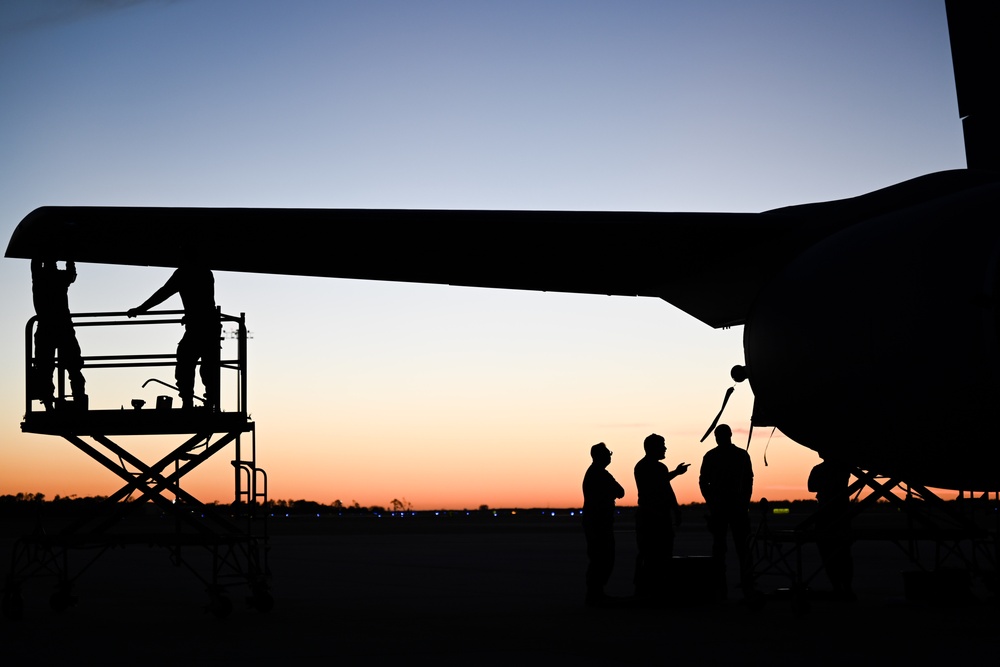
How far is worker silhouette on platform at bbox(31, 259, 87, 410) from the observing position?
41.2 ft

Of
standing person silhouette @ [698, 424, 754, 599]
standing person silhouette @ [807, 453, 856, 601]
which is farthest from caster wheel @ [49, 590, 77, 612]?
standing person silhouette @ [807, 453, 856, 601]

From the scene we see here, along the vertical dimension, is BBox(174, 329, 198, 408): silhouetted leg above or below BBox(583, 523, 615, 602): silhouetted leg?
above

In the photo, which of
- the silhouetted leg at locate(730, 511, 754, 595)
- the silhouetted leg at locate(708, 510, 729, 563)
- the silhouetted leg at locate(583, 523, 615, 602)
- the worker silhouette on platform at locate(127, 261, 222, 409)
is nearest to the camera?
the silhouetted leg at locate(730, 511, 754, 595)


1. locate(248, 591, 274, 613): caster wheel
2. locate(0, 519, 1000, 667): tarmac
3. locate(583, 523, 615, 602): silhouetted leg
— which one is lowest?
locate(0, 519, 1000, 667): tarmac

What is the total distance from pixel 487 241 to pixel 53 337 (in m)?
4.95

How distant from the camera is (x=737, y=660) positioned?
27.4 feet

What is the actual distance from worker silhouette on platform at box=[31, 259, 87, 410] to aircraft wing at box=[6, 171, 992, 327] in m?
0.43

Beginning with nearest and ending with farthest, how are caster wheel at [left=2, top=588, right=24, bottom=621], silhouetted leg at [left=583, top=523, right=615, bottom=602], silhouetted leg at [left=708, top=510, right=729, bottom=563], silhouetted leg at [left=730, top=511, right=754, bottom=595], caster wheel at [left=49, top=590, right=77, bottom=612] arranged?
caster wheel at [left=2, top=588, right=24, bottom=621], silhouetted leg at [left=730, top=511, right=754, bottom=595], caster wheel at [left=49, top=590, right=77, bottom=612], silhouetted leg at [left=583, top=523, right=615, bottom=602], silhouetted leg at [left=708, top=510, right=729, bottom=563]

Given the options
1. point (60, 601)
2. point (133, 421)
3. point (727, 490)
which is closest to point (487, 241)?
point (133, 421)

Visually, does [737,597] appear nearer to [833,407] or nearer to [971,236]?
[833,407]

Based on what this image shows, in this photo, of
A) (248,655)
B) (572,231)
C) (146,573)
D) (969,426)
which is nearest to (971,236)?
(969,426)

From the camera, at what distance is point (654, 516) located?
13.1 m

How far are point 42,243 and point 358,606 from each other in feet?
16.0

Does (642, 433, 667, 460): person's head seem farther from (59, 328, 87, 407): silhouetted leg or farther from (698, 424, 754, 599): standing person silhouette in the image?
(59, 328, 87, 407): silhouetted leg
